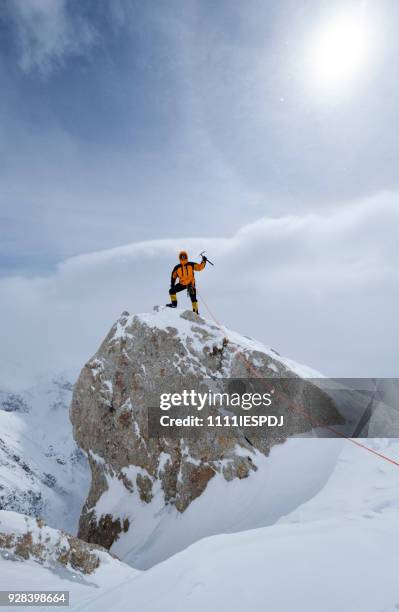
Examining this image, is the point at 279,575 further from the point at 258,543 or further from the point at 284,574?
the point at 258,543

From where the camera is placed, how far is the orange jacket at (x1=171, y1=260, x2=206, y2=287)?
1917 cm

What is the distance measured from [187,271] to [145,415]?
7707 millimetres

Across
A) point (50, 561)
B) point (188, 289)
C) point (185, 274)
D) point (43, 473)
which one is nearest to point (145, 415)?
point (188, 289)

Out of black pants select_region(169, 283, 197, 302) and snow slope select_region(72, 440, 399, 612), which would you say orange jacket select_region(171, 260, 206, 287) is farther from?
snow slope select_region(72, 440, 399, 612)

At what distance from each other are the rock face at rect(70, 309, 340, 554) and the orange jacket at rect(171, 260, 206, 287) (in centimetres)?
237

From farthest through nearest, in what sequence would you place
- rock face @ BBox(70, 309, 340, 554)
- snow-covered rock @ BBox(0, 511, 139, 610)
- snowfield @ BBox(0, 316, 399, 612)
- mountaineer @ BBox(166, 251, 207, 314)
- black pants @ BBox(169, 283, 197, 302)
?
black pants @ BBox(169, 283, 197, 302)
mountaineer @ BBox(166, 251, 207, 314)
rock face @ BBox(70, 309, 340, 554)
snow-covered rock @ BBox(0, 511, 139, 610)
snowfield @ BBox(0, 316, 399, 612)

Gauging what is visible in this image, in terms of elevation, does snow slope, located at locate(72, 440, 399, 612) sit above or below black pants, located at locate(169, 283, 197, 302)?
below

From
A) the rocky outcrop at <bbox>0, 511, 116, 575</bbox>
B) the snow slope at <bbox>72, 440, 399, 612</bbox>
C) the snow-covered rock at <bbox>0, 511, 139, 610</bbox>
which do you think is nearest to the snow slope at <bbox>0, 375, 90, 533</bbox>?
the rocky outcrop at <bbox>0, 511, 116, 575</bbox>

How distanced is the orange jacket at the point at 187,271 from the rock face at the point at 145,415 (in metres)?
2.37

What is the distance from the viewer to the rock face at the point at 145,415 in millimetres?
17500

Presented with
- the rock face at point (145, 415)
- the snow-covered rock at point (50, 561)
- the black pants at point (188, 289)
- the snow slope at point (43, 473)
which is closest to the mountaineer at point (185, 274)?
the black pants at point (188, 289)

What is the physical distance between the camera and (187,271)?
19.2 m

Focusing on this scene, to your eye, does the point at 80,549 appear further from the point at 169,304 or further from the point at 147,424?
the point at 169,304

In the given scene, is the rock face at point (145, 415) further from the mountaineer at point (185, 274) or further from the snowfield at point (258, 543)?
the mountaineer at point (185, 274)
